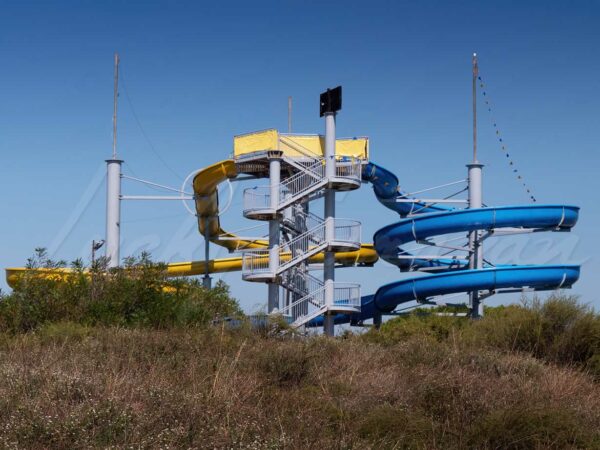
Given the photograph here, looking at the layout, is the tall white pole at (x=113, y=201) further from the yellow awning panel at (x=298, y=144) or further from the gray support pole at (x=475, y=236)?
the gray support pole at (x=475, y=236)

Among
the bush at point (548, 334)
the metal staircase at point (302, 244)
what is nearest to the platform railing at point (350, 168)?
the metal staircase at point (302, 244)

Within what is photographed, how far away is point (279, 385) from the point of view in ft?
46.4

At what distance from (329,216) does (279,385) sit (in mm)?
23928

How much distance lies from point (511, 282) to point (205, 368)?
22.9 metres

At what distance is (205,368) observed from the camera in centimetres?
1424

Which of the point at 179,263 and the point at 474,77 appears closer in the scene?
the point at 474,77

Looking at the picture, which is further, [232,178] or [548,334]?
[232,178]

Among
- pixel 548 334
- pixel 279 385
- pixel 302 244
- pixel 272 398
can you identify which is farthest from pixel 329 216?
pixel 272 398

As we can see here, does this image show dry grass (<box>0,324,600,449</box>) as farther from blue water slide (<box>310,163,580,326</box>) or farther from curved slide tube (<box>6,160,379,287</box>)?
curved slide tube (<box>6,160,379,287</box>)

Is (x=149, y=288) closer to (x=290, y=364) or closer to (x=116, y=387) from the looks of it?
(x=290, y=364)

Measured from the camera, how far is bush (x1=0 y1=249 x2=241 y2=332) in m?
20.8

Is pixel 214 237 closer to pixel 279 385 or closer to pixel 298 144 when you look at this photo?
pixel 298 144

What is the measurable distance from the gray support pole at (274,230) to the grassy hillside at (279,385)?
53.3 ft

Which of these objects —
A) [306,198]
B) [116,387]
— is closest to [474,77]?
[306,198]
